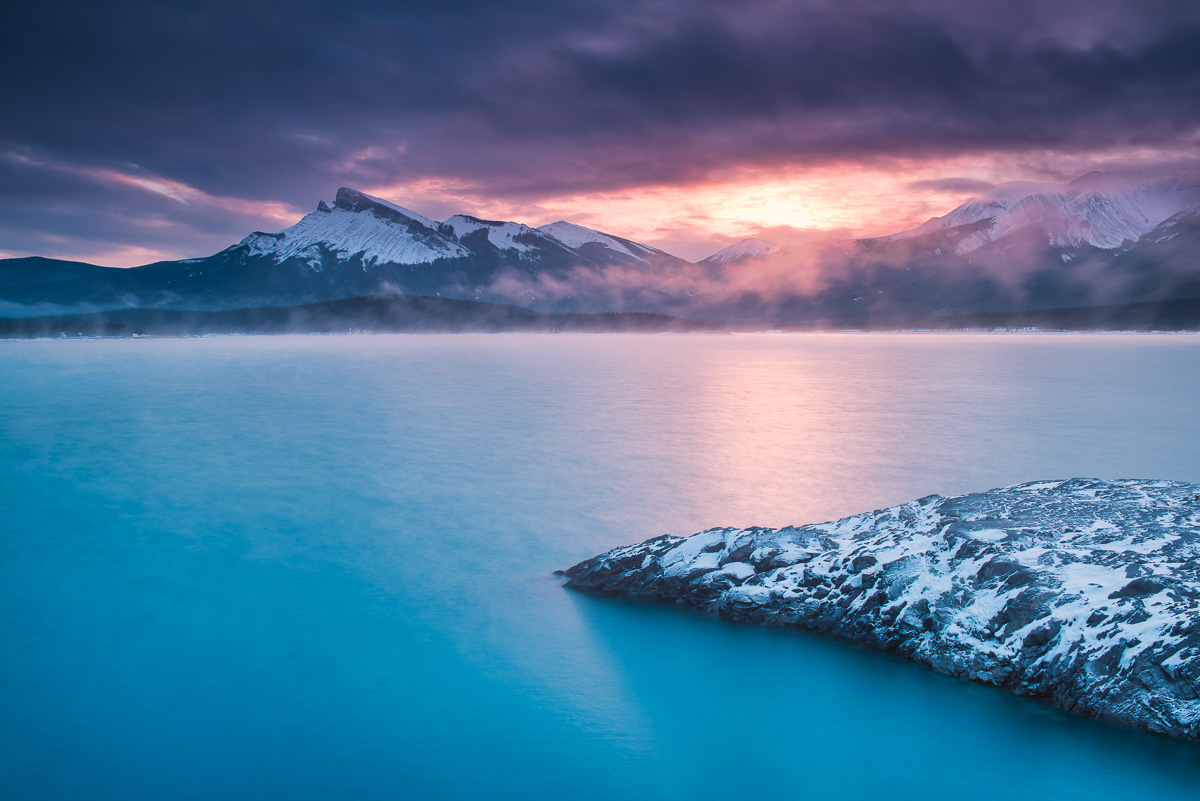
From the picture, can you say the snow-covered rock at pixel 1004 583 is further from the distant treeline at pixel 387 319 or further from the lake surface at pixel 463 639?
the distant treeline at pixel 387 319

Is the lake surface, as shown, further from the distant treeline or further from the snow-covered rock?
the distant treeline

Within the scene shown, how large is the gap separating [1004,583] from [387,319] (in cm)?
15432

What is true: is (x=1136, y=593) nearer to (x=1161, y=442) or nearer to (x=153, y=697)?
(x=153, y=697)

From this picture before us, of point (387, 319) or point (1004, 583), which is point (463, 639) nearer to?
point (1004, 583)

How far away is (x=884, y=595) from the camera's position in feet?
18.9

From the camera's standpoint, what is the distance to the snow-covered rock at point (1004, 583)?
15.0ft

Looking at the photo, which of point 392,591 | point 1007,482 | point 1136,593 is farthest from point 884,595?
point 1007,482

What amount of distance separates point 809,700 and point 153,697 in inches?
188

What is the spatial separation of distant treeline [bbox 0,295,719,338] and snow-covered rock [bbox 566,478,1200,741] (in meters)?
140

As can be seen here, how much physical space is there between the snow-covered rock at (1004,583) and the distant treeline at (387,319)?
140327 mm

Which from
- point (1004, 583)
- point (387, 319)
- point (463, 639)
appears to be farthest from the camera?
point (387, 319)

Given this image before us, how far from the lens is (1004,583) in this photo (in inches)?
209

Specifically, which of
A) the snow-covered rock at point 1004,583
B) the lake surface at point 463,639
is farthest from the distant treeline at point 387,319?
the snow-covered rock at point 1004,583

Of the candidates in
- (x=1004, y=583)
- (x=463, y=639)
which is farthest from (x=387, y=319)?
(x=1004, y=583)
